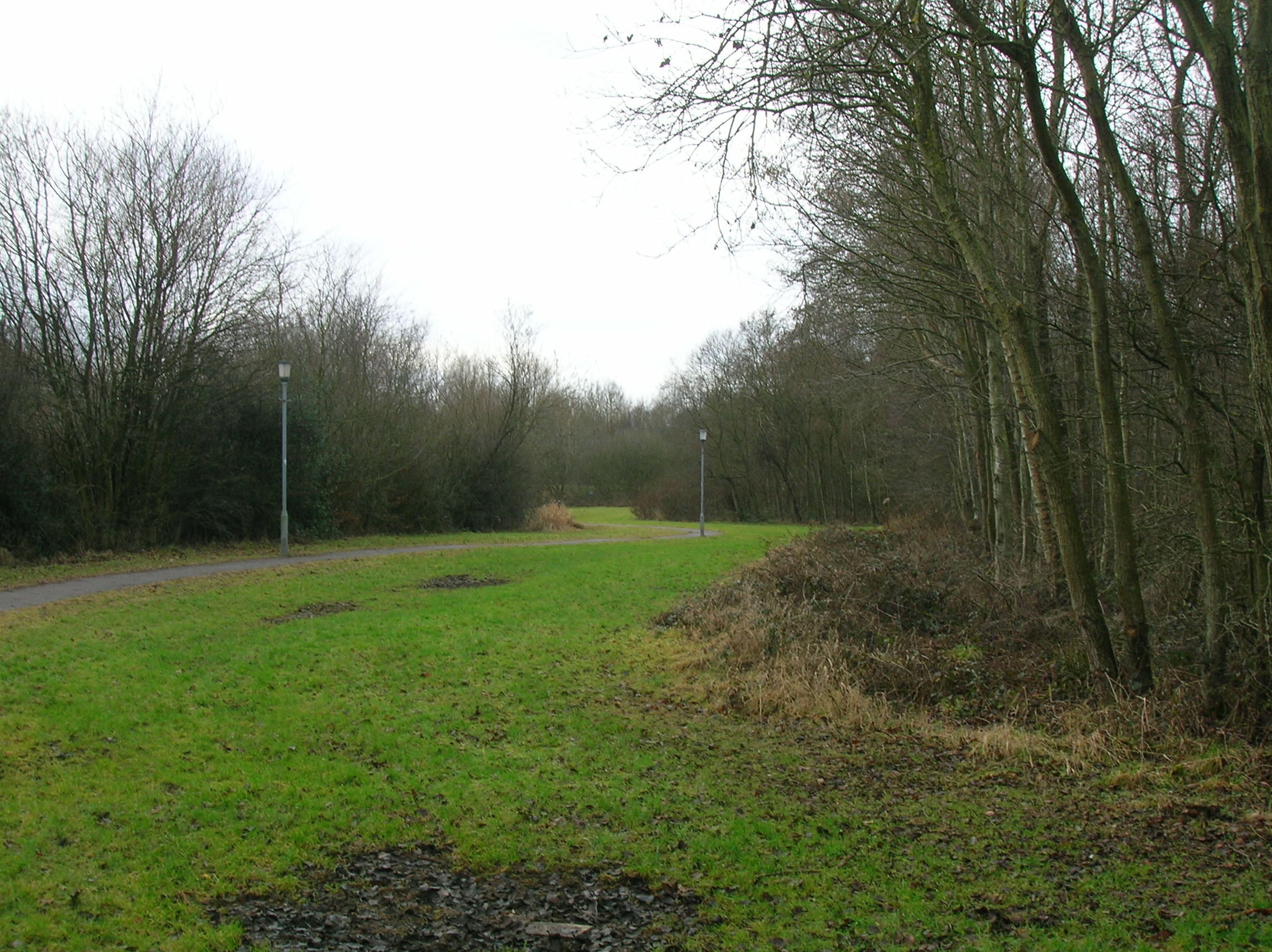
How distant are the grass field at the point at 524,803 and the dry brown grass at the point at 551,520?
85.5 feet

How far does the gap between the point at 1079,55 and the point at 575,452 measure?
54.2m

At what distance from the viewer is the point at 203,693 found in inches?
328

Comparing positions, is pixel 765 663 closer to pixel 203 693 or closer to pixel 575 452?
pixel 203 693

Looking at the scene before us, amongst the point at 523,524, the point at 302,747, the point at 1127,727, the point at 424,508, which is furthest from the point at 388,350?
the point at 1127,727

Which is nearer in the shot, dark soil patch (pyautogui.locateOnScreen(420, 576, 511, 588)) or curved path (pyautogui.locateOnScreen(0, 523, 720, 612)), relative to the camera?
curved path (pyautogui.locateOnScreen(0, 523, 720, 612))

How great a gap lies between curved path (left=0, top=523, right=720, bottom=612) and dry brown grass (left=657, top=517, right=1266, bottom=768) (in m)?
9.26

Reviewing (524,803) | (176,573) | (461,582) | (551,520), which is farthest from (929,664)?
(551,520)

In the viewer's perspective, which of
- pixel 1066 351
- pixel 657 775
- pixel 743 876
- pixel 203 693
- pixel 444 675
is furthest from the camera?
pixel 1066 351

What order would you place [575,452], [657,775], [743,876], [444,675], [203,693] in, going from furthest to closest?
[575,452] < [444,675] < [203,693] < [657,775] < [743,876]

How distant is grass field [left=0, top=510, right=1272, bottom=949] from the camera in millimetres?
4477

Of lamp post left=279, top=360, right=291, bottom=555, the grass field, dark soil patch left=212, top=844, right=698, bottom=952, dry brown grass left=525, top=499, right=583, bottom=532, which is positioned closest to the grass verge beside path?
lamp post left=279, top=360, right=291, bottom=555

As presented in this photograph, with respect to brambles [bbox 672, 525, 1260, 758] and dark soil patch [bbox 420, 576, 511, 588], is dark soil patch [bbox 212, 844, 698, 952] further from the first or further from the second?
dark soil patch [bbox 420, 576, 511, 588]

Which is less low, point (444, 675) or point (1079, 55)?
point (1079, 55)

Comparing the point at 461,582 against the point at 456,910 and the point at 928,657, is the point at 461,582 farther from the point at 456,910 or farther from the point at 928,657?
the point at 456,910
